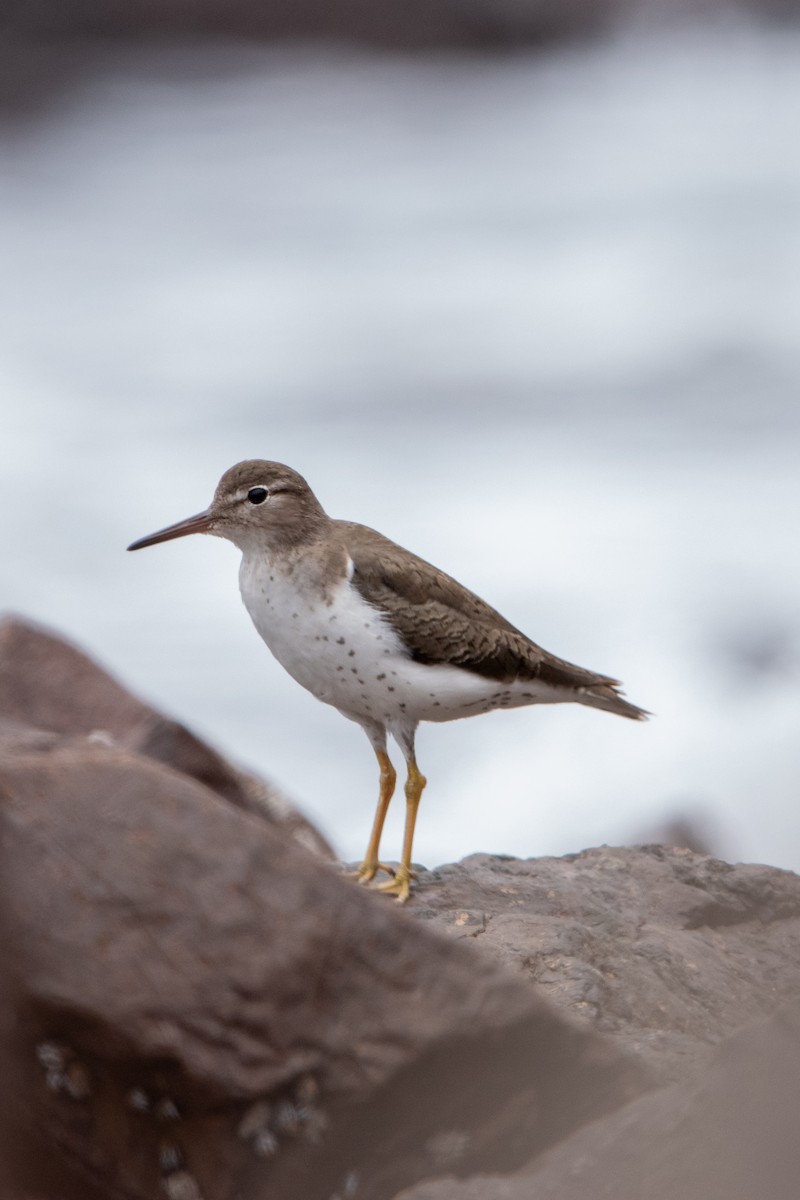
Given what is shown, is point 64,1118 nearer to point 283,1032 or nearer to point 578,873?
point 283,1032

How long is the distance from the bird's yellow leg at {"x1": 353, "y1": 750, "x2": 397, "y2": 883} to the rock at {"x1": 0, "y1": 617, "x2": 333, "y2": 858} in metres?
0.96

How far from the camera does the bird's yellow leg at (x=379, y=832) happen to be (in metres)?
7.56

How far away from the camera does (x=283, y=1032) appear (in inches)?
165

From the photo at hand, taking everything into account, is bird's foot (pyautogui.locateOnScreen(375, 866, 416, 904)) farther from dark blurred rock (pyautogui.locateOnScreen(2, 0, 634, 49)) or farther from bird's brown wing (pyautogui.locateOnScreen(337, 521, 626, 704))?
dark blurred rock (pyautogui.locateOnScreen(2, 0, 634, 49))

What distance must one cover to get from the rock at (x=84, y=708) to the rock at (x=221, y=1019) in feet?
3.43

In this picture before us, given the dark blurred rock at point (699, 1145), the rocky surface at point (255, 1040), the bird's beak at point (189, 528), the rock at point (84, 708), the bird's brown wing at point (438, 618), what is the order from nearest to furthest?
the dark blurred rock at point (699, 1145), the rocky surface at point (255, 1040), the rock at point (84, 708), the bird's brown wing at point (438, 618), the bird's beak at point (189, 528)

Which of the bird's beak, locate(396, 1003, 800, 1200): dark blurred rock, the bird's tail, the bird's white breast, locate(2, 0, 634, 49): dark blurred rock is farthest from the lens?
locate(2, 0, 634, 49): dark blurred rock

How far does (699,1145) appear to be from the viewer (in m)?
3.83

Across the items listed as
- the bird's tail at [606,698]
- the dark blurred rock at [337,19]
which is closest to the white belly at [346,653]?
the bird's tail at [606,698]

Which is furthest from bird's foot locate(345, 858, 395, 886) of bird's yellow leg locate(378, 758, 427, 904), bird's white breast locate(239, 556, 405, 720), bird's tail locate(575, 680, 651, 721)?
bird's tail locate(575, 680, 651, 721)

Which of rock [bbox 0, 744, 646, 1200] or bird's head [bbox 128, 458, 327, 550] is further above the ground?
bird's head [bbox 128, 458, 327, 550]

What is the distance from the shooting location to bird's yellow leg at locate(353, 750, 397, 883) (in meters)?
7.56

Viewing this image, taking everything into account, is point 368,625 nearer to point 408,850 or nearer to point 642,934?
point 408,850

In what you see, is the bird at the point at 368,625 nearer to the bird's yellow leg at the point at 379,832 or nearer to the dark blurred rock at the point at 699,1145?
the bird's yellow leg at the point at 379,832
